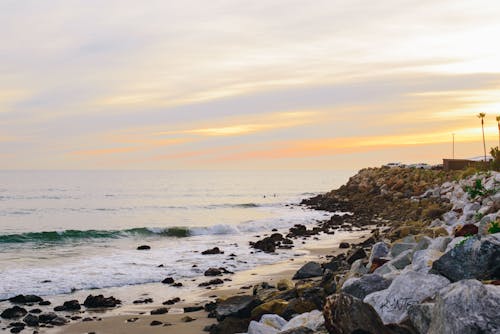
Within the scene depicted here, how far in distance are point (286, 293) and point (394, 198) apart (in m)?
28.6

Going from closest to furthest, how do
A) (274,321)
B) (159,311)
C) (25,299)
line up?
1. (274,321)
2. (159,311)
3. (25,299)

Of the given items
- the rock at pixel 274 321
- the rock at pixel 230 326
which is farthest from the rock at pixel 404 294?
the rock at pixel 230 326

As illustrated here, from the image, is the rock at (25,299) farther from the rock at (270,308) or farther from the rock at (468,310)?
the rock at (468,310)

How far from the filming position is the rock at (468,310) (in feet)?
13.3

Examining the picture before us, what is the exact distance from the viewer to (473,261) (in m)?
5.86

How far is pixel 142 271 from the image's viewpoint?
52.5ft

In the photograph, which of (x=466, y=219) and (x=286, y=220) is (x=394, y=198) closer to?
(x=286, y=220)

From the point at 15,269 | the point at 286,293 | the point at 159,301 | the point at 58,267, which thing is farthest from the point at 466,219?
the point at 15,269

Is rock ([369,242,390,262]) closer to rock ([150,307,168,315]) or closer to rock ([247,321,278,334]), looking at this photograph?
rock ([247,321,278,334])

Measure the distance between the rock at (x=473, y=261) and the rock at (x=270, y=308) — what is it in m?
3.06

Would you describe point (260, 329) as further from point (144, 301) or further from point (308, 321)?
point (144, 301)

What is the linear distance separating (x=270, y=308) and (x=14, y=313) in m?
6.09

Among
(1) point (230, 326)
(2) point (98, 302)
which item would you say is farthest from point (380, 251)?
(2) point (98, 302)

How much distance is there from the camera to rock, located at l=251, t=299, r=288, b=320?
843 cm
